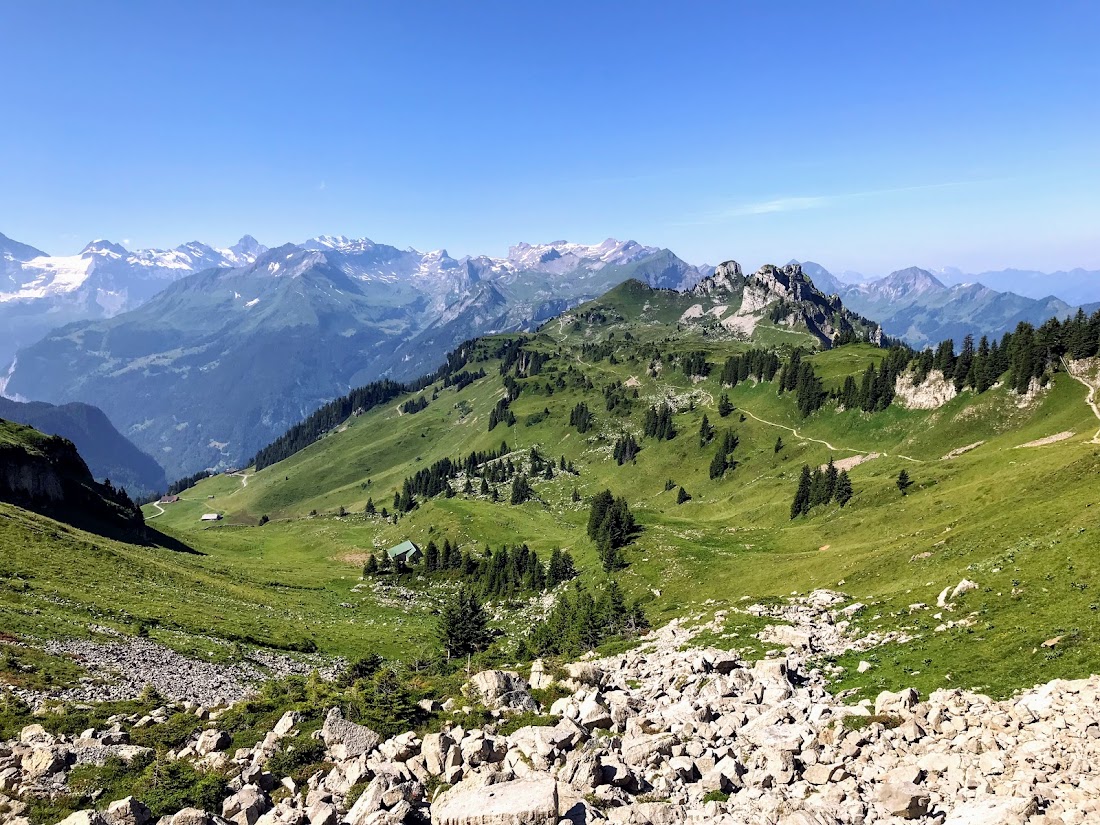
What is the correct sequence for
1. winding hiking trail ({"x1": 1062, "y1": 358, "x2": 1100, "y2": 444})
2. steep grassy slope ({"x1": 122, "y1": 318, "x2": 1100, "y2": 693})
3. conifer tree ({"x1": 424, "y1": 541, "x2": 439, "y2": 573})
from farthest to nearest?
1. conifer tree ({"x1": 424, "y1": 541, "x2": 439, "y2": 573})
2. winding hiking trail ({"x1": 1062, "y1": 358, "x2": 1100, "y2": 444})
3. steep grassy slope ({"x1": 122, "y1": 318, "x2": 1100, "y2": 693})

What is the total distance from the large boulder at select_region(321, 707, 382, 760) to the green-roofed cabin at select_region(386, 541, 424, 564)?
4138 inches

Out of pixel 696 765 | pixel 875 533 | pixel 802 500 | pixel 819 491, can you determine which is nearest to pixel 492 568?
pixel 802 500

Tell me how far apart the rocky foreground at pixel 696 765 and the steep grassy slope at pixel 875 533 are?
218 inches

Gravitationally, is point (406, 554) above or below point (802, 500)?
below

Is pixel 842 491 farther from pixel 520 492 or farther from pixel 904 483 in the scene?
pixel 520 492

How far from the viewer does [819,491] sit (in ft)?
337

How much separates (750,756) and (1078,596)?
22498mm

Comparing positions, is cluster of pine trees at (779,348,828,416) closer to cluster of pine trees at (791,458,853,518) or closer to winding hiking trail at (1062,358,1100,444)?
winding hiking trail at (1062,358,1100,444)

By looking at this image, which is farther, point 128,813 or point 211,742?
point 211,742

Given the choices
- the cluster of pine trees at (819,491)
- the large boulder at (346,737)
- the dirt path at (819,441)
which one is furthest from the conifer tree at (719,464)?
the large boulder at (346,737)

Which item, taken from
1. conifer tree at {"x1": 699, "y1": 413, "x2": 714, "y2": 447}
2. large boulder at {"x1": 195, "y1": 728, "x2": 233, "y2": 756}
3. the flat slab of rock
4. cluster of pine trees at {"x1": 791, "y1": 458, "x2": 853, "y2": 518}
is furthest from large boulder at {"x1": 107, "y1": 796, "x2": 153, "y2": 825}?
conifer tree at {"x1": 699, "y1": 413, "x2": 714, "y2": 447}

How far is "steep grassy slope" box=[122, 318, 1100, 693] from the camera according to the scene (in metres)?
32.8

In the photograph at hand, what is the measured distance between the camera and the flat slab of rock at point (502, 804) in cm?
2012

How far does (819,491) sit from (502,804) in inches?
3772
